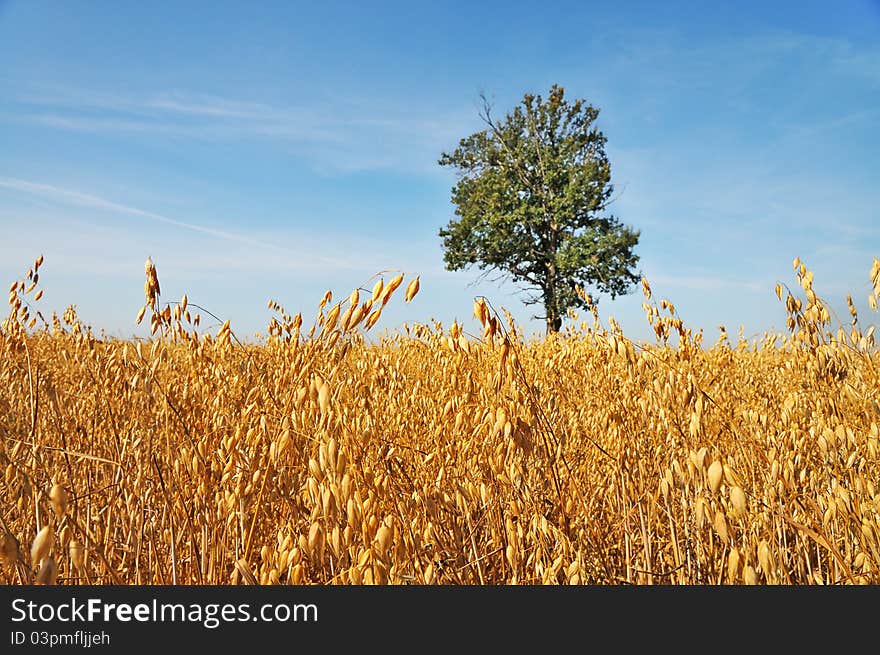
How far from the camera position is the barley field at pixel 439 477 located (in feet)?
3.98

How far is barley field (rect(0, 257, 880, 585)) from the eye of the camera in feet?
→ 3.98

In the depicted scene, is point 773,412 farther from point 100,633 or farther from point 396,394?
point 100,633

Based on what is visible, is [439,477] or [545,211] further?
[545,211]

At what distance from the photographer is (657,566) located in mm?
1763

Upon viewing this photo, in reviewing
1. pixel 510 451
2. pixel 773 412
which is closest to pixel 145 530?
pixel 510 451

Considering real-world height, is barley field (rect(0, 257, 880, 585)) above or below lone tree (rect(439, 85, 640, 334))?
below

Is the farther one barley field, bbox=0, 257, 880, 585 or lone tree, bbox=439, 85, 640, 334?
lone tree, bbox=439, 85, 640, 334

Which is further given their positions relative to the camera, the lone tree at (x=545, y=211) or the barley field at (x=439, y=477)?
the lone tree at (x=545, y=211)

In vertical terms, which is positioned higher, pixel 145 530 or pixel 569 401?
pixel 569 401

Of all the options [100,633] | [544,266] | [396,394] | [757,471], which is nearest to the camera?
[100,633]

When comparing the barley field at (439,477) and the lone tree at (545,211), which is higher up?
the lone tree at (545,211)

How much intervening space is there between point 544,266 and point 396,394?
2131cm

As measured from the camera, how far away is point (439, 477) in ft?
4.97

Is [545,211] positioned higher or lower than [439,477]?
higher
